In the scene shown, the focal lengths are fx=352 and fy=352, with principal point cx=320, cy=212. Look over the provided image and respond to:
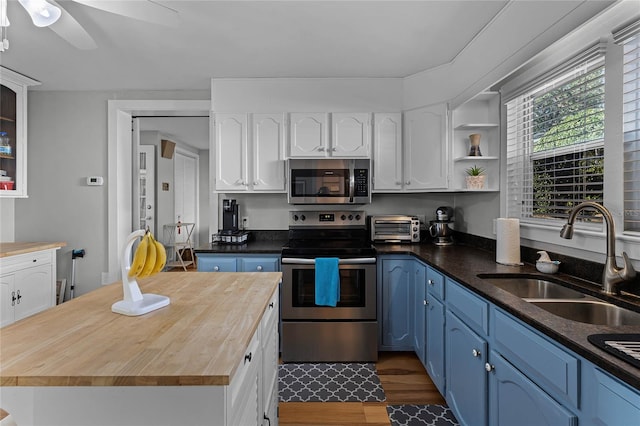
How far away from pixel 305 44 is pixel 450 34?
103 cm

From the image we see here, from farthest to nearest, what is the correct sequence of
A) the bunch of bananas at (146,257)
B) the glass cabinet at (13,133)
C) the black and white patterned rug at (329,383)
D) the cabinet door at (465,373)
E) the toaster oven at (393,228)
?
the toaster oven at (393,228)
the glass cabinet at (13,133)
the black and white patterned rug at (329,383)
the cabinet door at (465,373)
the bunch of bananas at (146,257)

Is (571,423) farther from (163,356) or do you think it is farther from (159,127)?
(159,127)

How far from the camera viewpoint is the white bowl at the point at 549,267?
1.95 m

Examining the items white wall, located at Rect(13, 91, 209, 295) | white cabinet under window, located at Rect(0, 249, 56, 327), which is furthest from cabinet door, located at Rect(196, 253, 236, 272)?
white cabinet under window, located at Rect(0, 249, 56, 327)

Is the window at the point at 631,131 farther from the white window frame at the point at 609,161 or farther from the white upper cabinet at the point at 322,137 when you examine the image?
the white upper cabinet at the point at 322,137

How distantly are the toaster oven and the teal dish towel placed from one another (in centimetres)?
70

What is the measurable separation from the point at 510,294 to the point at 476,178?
148 cm

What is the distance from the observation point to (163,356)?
0.93m

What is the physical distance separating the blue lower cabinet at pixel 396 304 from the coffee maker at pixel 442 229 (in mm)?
536

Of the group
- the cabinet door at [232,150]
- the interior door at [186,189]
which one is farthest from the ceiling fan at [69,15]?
the interior door at [186,189]

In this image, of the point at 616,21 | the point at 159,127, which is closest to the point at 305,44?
the point at 616,21

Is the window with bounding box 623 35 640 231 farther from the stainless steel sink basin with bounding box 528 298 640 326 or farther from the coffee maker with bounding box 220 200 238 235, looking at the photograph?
the coffee maker with bounding box 220 200 238 235

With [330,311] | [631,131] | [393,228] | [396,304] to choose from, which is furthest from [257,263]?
[631,131]

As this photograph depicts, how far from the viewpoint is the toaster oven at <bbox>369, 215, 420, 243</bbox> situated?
339cm
